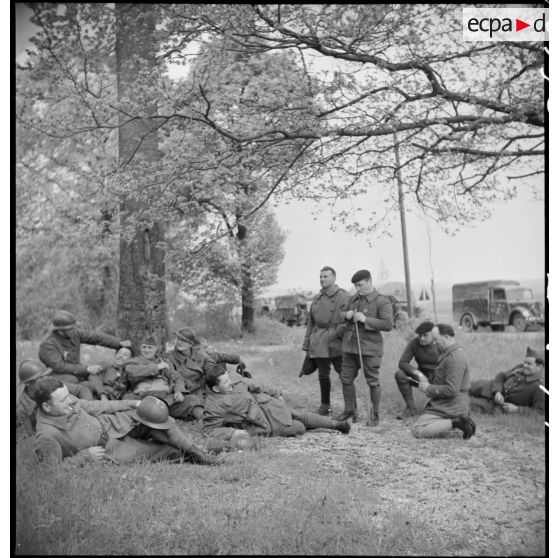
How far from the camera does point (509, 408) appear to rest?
5.23m

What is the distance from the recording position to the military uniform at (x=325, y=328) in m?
5.54

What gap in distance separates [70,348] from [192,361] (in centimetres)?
110

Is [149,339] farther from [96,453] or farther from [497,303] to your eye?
[497,303]

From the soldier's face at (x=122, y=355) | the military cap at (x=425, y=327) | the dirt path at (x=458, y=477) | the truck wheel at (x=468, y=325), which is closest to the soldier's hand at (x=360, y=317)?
the military cap at (x=425, y=327)

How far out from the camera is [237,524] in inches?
107

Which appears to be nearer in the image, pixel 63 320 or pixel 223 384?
pixel 63 320

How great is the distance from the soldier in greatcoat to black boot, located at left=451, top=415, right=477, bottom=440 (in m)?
1.38

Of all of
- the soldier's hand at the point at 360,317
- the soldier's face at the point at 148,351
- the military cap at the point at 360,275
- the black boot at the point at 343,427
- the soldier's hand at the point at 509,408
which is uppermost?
the military cap at the point at 360,275

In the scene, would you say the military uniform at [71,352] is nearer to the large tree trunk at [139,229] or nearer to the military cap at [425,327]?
the large tree trunk at [139,229]

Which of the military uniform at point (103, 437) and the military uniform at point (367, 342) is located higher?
the military uniform at point (367, 342)

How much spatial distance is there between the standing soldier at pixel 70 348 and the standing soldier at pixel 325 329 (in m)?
1.75

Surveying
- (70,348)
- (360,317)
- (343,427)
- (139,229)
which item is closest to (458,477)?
(343,427)

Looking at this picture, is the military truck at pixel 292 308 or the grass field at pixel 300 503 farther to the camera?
the military truck at pixel 292 308

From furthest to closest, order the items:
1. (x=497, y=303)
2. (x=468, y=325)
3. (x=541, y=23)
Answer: (x=468, y=325) < (x=497, y=303) < (x=541, y=23)
